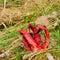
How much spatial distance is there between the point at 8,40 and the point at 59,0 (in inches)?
40.2

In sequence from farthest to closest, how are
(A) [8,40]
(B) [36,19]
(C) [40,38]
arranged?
(B) [36,19] < (A) [8,40] < (C) [40,38]

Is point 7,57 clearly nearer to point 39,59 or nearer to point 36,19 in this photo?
point 39,59

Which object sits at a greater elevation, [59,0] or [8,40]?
[59,0]

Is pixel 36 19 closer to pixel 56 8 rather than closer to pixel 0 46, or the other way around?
pixel 56 8

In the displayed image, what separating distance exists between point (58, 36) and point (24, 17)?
2.89 feet

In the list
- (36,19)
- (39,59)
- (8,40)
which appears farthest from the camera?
(36,19)

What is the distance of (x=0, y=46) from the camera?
3537 millimetres

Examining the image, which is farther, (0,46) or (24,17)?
(24,17)

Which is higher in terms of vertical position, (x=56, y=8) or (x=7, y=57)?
(x=56, y=8)

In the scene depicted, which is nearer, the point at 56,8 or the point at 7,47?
the point at 7,47

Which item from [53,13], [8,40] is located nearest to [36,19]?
[53,13]

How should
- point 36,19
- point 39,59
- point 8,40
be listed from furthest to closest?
point 36,19 < point 8,40 < point 39,59

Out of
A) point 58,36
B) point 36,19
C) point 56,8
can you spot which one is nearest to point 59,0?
point 56,8

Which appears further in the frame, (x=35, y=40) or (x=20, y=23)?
(x=20, y=23)
